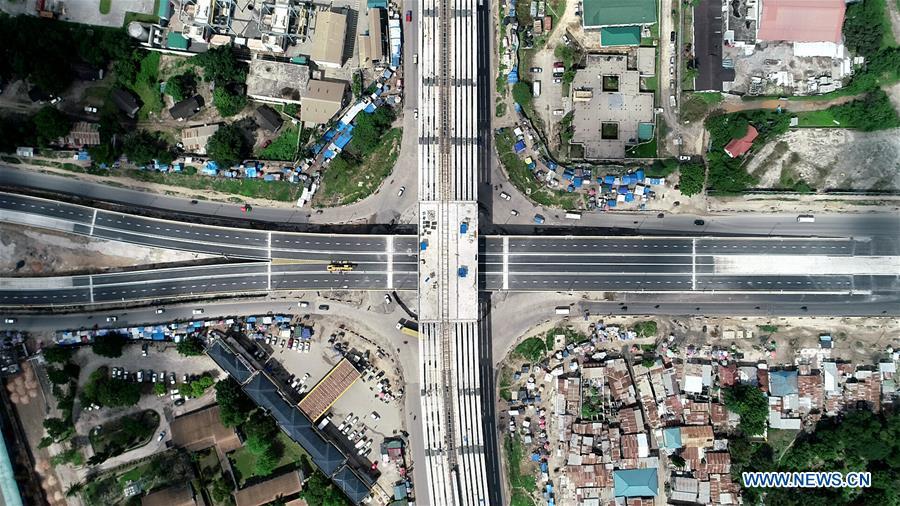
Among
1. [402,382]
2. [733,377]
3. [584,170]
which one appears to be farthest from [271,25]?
[733,377]

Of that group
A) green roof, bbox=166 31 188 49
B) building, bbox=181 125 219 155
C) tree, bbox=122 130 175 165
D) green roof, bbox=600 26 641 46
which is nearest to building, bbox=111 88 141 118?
tree, bbox=122 130 175 165

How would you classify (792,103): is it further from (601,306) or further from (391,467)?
(391,467)

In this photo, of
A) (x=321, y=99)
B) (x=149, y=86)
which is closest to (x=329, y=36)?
(x=321, y=99)

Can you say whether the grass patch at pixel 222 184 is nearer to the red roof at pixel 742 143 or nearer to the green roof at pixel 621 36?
the green roof at pixel 621 36

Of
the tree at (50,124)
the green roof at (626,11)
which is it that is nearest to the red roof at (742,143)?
the green roof at (626,11)

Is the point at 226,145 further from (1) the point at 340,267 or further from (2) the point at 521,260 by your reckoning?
(2) the point at 521,260
